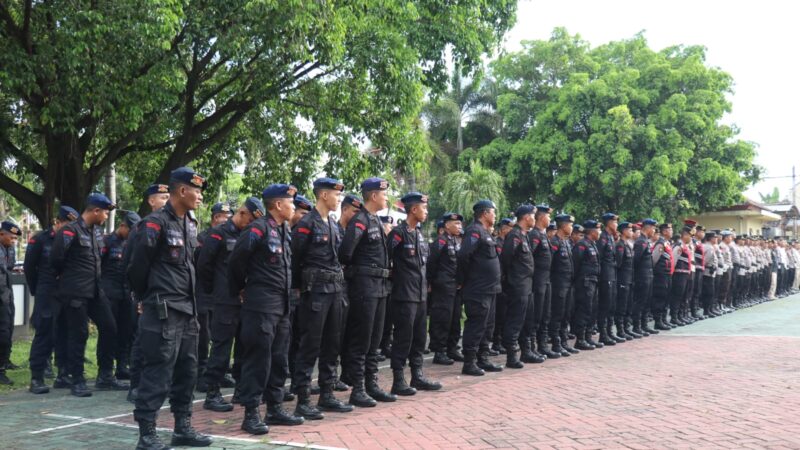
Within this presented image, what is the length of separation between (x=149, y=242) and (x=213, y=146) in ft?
41.2

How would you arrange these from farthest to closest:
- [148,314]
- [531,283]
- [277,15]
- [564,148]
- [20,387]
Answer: [564,148]
[277,15]
[531,283]
[20,387]
[148,314]

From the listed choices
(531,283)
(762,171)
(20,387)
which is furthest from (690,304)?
(762,171)

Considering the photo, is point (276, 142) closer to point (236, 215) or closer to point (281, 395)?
point (236, 215)

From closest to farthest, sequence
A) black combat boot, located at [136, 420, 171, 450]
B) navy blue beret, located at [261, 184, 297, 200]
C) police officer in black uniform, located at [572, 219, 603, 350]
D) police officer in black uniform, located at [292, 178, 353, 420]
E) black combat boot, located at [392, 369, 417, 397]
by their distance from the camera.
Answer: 1. black combat boot, located at [136, 420, 171, 450]
2. navy blue beret, located at [261, 184, 297, 200]
3. police officer in black uniform, located at [292, 178, 353, 420]
4. black combat boot, located at [392, 369, 417, 397]
5. police officer in black uniform, located at [572, 219, 603, 350]

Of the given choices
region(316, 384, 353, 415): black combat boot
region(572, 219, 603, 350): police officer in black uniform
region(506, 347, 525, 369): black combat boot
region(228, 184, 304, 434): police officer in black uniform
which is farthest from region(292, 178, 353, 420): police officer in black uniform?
region(572, 219, 603, 350): police officer in black uniform

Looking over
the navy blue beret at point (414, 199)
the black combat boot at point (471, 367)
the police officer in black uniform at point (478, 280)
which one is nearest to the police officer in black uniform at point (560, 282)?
the police officer in black uniform at point (478, 280)

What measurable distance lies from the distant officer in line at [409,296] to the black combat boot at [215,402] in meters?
1.76

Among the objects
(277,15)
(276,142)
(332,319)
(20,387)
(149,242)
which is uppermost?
(277,15)

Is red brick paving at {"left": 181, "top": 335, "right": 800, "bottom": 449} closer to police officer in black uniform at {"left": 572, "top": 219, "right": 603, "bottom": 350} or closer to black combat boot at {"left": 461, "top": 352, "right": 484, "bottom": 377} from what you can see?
black combat boot at {"left": 461, "top": 352, "right": 484, "bottom": 377}

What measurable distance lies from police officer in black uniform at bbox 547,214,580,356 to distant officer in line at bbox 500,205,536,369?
2.80 feet

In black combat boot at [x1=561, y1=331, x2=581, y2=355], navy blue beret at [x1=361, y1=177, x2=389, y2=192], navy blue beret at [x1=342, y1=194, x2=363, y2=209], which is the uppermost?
navy blue beret at [x1=361, y1=177, x2=389, y2=192]

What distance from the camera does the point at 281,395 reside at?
6336 mm

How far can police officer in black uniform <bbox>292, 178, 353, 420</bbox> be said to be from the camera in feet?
21.8

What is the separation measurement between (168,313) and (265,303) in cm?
86
